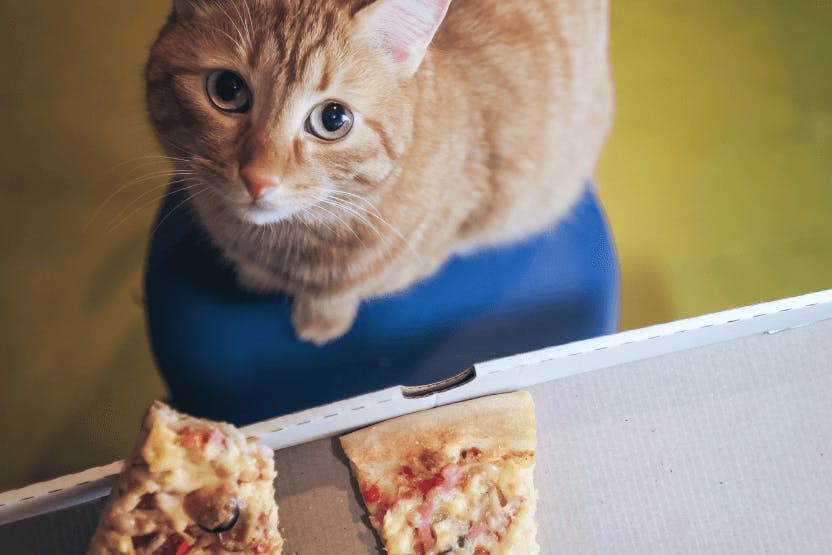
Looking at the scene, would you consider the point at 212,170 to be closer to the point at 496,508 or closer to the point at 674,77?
the point at 496,508

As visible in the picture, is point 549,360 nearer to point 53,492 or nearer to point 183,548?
point 183,548

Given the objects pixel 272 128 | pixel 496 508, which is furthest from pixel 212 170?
pixel 496 508

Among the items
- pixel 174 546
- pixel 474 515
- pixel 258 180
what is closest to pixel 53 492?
pixel 174 546

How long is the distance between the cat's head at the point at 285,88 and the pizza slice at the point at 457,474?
378mm

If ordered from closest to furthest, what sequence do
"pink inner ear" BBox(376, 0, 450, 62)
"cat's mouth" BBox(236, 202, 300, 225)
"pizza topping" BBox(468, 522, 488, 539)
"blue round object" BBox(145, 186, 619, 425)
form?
"pink inner ear" BBox(376, 0, 450, 62)
"cat's mouth" BBox(236, 202, 300, 225)
"pizza topping" BBox(468, 522, 488, 539)
"blue round object" BBox(145, 186, 619, 425)

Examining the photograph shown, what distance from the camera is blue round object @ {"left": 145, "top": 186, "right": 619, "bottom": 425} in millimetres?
1090

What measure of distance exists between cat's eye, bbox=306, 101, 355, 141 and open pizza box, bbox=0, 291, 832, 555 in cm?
36

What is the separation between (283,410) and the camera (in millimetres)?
1132

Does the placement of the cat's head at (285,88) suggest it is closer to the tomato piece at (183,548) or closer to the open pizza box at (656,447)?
the open pizza box at (656,447)

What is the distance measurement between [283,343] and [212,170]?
1.19ft

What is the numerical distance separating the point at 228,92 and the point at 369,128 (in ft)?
0.62

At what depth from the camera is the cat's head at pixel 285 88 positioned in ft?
2.68

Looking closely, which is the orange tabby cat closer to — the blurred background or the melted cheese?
the blurred background

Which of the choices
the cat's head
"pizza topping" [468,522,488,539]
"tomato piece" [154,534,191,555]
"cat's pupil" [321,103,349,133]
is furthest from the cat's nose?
"pizza topping" [468,522,488,539]
